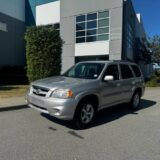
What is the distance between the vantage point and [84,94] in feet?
19.8

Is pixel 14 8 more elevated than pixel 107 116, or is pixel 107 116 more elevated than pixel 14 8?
pixel 14 8

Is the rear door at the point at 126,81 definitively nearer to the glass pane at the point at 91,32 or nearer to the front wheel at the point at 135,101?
the front wheel at the point at 135,101

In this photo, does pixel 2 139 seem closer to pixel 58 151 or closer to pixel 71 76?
pixel 58 151

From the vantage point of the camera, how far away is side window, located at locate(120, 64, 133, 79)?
26.6 feet

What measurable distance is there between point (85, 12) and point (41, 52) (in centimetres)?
1255

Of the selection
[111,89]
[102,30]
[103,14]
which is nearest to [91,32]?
[102,30]

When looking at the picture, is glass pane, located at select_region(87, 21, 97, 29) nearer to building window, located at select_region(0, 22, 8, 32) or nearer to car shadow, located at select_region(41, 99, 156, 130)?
building window, located at select_region(0, 22, 8, 32)

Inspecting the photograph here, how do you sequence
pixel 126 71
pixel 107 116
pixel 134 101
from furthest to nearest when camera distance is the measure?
pixel 134 101 → pixel 126 71 → pixel 107 116

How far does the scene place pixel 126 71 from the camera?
8391 mm

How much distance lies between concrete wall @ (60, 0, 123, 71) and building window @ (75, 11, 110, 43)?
1.49 ft

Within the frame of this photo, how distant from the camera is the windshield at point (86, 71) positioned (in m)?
6.95

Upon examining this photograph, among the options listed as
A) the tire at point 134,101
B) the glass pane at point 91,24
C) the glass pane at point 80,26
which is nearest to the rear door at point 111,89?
the tire at point 134,101

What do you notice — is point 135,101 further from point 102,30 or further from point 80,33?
point 80,33

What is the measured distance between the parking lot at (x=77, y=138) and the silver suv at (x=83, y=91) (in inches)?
20.2
